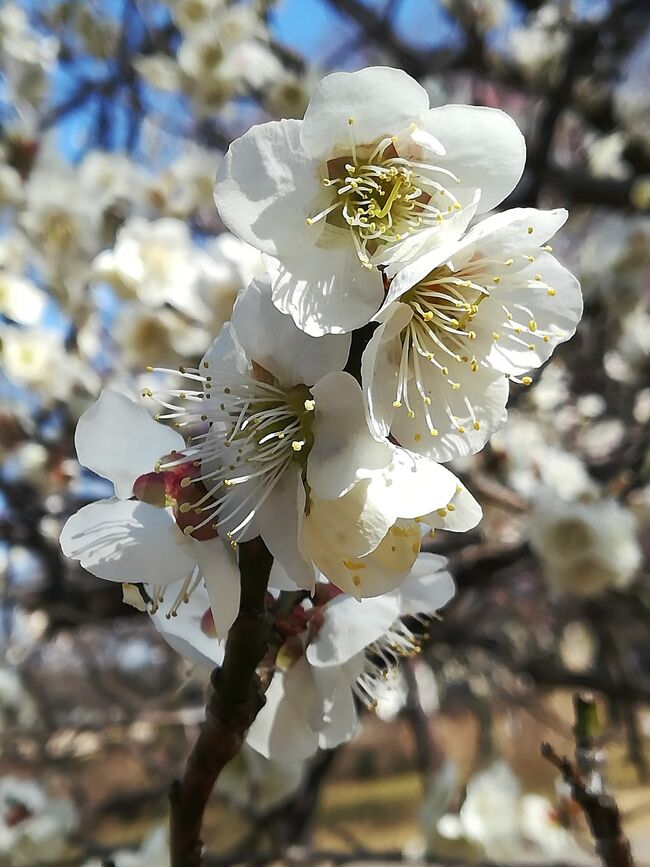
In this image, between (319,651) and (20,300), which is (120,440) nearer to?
(319,651)

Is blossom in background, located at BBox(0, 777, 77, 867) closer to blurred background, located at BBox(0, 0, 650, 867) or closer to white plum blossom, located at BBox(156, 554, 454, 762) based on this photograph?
blurred background, located at BBox(0, 0, 650, 867)

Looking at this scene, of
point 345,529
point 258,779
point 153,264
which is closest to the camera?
point 345,529

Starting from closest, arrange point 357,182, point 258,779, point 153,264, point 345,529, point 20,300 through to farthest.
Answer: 1. point 345,529
2. point 357,182
3. point 258,779
4. point 153,264
5. point 20,300

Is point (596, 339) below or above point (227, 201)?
below

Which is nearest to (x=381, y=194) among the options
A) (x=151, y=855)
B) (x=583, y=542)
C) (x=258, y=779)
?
(x=258, y=779)

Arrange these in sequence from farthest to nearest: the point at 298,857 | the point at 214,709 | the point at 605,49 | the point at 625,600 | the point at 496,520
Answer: the point at 605,49 < the point at 496,520 < the point at 625,600 < the point at 298,857 < the point at 214,709

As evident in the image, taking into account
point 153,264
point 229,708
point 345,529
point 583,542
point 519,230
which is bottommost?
point 583,542

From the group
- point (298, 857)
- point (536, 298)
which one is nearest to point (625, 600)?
point (298, 857)

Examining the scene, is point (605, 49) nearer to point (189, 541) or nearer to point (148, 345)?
point (148, 345)
